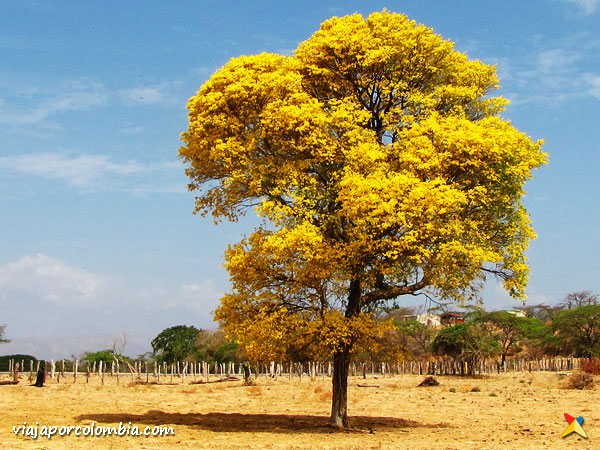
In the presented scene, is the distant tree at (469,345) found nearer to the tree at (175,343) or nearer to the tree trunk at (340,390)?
the tree at (175,343)

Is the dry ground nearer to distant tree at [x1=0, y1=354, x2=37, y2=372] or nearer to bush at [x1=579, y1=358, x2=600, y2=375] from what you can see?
bush at [x1=579, y1=358, x2=600, y2=375]

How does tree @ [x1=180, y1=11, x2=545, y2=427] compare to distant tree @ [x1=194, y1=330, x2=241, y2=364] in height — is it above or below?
above

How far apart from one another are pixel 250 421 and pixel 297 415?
3.20 metres

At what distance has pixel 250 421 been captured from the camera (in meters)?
25.7

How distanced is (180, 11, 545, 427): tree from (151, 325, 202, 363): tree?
60733mm


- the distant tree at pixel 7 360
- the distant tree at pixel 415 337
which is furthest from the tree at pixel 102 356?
the distant tree at pixel 415 337

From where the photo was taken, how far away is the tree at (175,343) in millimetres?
82062

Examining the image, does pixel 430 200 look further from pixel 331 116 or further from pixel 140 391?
pixel 140 391

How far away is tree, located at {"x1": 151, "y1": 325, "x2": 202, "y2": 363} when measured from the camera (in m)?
82.1

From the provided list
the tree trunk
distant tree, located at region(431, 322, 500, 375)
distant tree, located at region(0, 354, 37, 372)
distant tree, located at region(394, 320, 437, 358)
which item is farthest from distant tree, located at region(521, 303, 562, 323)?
the tree trunk

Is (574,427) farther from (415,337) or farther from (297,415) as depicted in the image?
(415,337)

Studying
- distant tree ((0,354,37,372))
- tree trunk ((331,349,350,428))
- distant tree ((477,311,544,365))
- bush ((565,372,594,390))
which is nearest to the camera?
tree trunk ((331,349,350,428))

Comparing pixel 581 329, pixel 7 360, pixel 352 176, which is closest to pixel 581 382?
pixel 352 176

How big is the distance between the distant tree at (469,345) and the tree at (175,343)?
104 ft
